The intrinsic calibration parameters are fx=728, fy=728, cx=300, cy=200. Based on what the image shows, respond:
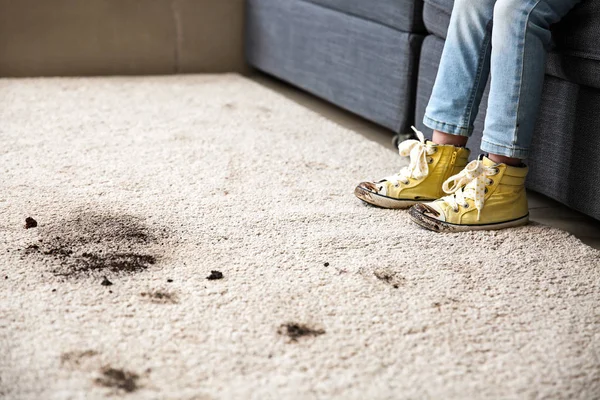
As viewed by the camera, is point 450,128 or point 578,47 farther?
point 450,128

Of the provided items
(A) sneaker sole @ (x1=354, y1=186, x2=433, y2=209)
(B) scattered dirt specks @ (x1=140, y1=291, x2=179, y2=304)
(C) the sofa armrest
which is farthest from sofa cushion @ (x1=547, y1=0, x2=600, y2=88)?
(C) the sofa armrest

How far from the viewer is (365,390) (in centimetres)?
87

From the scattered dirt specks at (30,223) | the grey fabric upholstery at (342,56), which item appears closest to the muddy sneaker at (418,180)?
the grey fabric upholstery at (342,56)

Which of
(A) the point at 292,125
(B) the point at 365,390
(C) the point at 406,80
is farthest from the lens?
(A) the point at 292,125

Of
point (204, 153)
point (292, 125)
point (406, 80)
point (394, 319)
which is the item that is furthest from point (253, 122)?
point (394, 319)

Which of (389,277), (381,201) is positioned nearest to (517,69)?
(381,201)

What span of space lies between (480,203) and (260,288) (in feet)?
1.63

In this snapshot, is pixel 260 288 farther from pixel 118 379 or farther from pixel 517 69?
pixel 517 69

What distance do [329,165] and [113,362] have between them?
3.23ft

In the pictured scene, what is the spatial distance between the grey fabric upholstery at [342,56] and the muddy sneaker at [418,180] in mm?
477

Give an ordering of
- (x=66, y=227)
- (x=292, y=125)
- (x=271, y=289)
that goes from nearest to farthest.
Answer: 1. (x=271, y=289)
2. (x=66, y=227)
3. (x=292, y=125)

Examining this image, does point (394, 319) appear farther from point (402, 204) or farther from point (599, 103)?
point (599, 103)

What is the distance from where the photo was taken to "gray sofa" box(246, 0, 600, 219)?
140 centimetres

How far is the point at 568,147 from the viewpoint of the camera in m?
1.45
